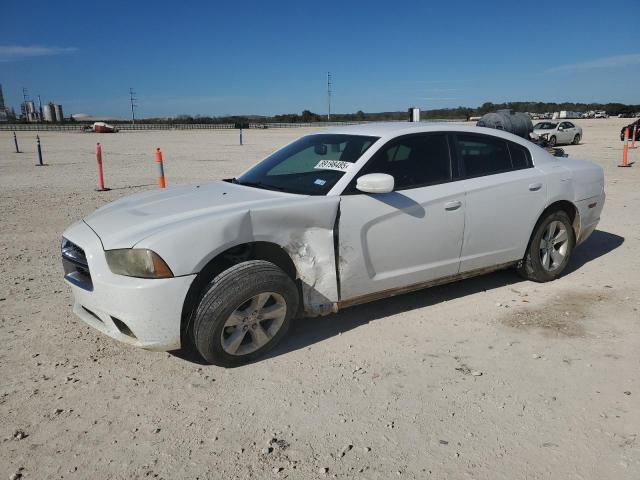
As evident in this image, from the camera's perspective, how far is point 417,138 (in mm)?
4227

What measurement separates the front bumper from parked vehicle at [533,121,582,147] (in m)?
26.6

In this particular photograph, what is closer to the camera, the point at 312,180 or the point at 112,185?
the point at 312,180

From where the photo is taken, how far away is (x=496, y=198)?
14.5 ft

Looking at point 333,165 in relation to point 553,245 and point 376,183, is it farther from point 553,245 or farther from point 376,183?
point 553,245

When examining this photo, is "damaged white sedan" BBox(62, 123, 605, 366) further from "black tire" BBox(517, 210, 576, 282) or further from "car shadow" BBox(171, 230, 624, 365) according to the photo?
"car shadow" BBox(171, 230, 624, 365)

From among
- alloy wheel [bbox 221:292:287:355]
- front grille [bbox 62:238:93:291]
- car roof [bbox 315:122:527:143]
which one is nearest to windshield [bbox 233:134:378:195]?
car roof [bbox 315:122:527:143]

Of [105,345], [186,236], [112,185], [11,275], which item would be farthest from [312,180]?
[112,185]

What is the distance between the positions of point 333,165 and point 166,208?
1303mm

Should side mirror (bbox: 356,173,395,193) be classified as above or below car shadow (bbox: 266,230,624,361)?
above

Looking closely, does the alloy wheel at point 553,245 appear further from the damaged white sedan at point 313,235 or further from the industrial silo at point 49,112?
the industrial silo at point 49,112

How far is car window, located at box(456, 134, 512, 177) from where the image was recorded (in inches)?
173

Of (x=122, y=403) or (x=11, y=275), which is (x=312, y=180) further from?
(x=11, y=275)

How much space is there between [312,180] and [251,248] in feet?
2.50

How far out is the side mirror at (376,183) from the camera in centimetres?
357
